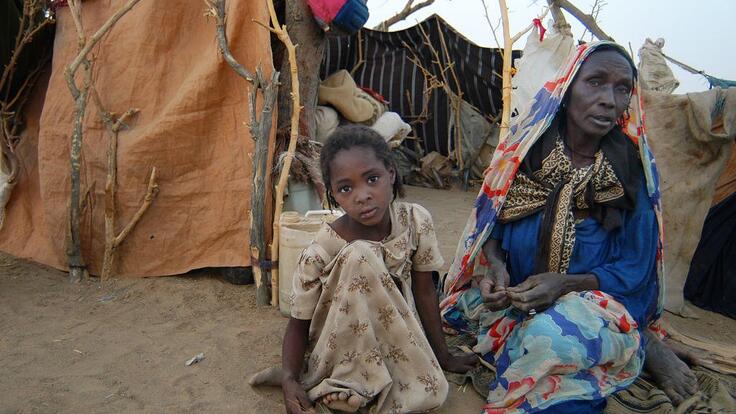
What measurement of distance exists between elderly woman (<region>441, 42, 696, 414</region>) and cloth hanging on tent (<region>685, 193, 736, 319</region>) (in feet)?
4.19

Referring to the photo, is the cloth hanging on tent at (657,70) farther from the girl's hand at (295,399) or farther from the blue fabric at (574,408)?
the girl's hand at (295,399)

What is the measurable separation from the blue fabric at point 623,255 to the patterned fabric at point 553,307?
0.02 meters

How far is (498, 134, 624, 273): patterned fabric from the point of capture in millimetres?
2232

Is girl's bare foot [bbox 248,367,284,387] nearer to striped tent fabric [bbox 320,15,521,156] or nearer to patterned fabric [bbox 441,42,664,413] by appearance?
patterned fabric [bbox 441,42,664,413]

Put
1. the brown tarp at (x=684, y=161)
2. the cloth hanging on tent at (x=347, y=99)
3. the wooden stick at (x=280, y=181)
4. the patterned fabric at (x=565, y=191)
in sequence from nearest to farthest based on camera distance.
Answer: the patterned fabric at (x=565, y=191) → the wooden stick at (x=280, y=181) → the brown tarp at (x=684, y=161) → the cloth hanging on tent at (x=347, y=99)

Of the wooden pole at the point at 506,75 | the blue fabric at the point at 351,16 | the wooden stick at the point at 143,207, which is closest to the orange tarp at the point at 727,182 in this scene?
the wooden pole at the point at 506,75

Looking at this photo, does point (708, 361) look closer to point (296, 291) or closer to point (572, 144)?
point (572, 144)

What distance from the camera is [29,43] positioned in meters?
3.80

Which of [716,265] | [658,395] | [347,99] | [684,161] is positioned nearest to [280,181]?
[347,99]

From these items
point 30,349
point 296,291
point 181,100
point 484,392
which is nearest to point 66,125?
point 181,100

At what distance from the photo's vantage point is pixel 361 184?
1.96m

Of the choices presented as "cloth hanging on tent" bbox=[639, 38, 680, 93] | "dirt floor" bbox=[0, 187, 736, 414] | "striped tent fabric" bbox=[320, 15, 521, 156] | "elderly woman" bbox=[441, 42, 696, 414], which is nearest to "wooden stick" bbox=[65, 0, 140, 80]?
"dirt floor" bbox=[0, 187, 736, 414]

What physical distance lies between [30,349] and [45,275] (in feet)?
3.83

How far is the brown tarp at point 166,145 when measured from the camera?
10.9 ft
